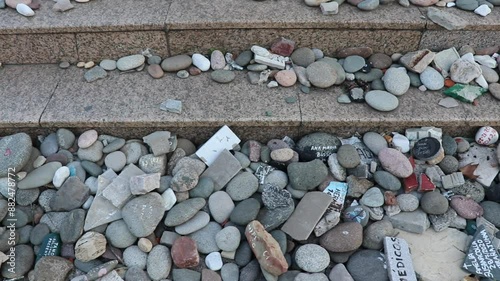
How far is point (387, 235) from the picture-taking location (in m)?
1.53

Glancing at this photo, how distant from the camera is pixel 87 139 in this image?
A: 1.70 m

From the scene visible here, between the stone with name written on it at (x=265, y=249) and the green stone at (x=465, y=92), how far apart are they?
1.09m

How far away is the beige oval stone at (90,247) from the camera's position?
1430 mm

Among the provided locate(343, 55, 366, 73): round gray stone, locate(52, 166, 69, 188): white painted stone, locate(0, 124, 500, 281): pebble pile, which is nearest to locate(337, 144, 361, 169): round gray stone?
locate(0, 124, 500, 281): pebble pile

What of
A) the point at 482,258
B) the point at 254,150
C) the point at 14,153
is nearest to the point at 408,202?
the point at 482,258

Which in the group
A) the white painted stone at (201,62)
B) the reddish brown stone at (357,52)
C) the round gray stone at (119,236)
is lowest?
the round gray stone at (119,236)

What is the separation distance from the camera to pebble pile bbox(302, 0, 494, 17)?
1.90 metres

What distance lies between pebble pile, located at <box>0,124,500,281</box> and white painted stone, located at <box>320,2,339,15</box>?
614mm

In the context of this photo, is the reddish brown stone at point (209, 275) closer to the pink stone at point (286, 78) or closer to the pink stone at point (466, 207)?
the pink stone at point (286, 78)

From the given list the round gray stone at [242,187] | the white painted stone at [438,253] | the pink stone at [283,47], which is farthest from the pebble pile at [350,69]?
the white painted stone at [438,253]

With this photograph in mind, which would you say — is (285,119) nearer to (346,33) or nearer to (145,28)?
(346,33)

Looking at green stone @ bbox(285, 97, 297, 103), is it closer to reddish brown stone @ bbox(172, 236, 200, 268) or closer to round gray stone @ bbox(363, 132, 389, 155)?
round gray stone @ bbox(363, 132, 389, 155)

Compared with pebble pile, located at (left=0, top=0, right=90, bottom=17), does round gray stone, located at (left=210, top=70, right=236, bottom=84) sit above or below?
below

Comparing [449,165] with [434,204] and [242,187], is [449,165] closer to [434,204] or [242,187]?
[434,204]
